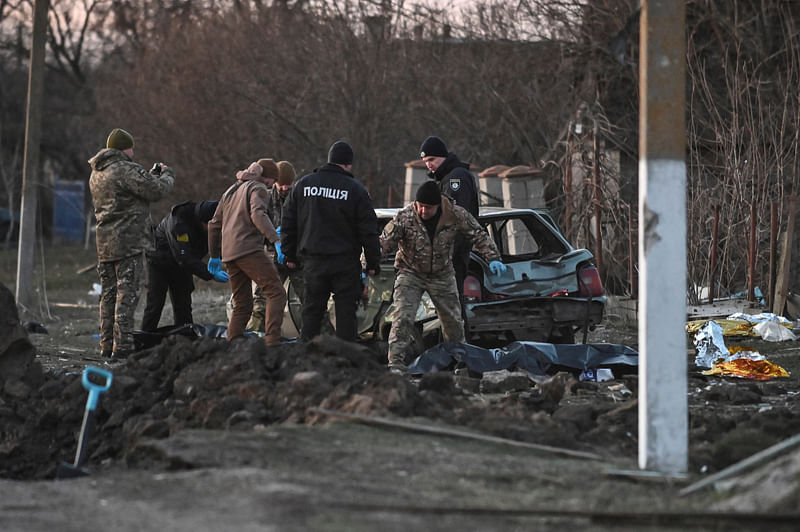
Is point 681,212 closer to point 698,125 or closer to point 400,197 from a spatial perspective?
point 698,125

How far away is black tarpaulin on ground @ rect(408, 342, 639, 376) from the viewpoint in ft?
33.8

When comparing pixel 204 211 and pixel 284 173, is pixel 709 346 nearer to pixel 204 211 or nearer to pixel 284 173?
pixel 284 173

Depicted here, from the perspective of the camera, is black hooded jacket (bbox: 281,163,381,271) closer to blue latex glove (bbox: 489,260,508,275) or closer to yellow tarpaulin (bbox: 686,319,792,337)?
blue latex glove (bbox: 489,260,508,275)

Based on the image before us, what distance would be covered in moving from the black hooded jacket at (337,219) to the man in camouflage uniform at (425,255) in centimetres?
30

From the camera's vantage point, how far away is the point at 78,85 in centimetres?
4628

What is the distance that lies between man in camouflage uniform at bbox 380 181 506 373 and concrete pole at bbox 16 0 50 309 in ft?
31.0

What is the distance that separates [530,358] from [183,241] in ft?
12.1

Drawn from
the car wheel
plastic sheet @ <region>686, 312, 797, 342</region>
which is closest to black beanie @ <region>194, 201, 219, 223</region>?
the car wheel

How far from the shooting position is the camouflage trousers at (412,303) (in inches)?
408

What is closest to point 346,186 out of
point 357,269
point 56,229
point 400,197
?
point 357,269

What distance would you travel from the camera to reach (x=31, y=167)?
18.6 meters

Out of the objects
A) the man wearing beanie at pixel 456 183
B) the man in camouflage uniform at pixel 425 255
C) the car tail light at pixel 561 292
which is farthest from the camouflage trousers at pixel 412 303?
the car tail light at pixel 561 292

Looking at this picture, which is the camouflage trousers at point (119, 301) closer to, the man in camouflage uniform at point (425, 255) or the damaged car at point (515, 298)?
the damaged car at point (515, 298)

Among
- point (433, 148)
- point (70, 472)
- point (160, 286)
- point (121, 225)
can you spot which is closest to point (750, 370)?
point (433, 148)
